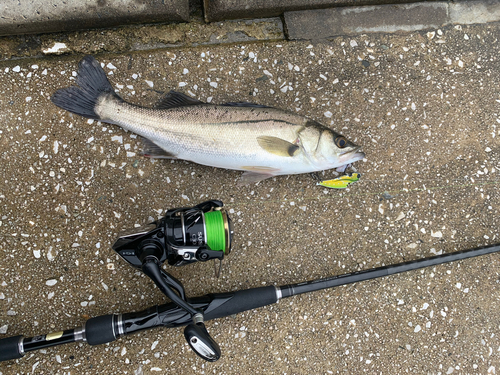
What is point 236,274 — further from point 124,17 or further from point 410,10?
point 410,10

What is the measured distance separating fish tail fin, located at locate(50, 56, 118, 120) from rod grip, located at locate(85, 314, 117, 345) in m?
1.50

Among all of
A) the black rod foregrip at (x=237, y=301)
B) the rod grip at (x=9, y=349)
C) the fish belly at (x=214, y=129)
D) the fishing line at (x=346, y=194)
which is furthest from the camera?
the fishing line at (x=346, y=194)

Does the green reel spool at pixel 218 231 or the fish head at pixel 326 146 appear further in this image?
the fish head at pixel 326 146

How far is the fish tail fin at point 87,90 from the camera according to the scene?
252cm

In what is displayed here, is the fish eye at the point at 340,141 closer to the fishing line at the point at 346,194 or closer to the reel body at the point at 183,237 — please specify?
the fishing line at the point at 346,194

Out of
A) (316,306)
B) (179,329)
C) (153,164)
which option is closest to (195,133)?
(153,164)

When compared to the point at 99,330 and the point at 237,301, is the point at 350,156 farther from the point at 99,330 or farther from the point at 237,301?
the point at 99,330

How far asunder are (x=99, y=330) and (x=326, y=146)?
2057mm

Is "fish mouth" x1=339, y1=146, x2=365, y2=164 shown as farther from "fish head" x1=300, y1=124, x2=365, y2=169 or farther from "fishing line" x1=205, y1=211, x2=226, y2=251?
"fishing line" x1=205, y1=211, x2=226, y2=251

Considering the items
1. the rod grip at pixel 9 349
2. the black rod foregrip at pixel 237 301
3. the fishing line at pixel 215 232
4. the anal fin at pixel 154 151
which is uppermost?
the anal fin at pixel 154 151

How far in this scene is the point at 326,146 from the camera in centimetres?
248

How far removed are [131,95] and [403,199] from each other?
8.29 feet

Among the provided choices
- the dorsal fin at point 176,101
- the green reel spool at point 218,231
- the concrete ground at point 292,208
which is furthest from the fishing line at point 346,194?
the dorsal fin at point 176,101

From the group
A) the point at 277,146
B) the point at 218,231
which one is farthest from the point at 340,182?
the point at 218,231
